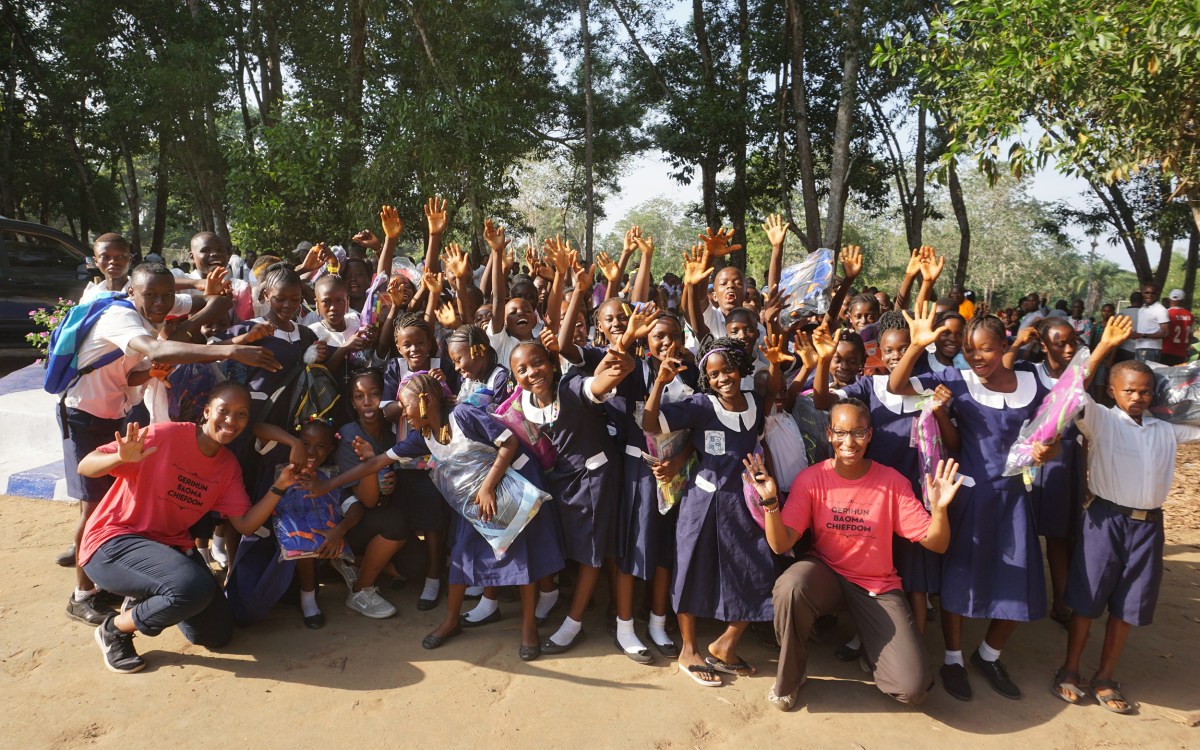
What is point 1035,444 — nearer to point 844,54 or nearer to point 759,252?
point 844,54

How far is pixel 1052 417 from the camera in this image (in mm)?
2982

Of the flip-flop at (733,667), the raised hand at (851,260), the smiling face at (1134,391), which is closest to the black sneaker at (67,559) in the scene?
the flip-flop at (733,667)

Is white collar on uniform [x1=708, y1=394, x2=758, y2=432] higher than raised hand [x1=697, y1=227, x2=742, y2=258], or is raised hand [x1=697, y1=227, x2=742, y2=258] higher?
raised hand [x1=697, y1=227, x2=742, y2=258]

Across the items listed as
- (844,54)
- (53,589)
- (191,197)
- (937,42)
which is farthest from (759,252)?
(53,589)

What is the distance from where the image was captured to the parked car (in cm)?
865

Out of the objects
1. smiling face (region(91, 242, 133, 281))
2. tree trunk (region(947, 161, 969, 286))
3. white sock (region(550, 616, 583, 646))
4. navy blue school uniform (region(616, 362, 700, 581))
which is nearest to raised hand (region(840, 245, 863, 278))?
navy blue school uniform (region(616, 362, 700, 581))

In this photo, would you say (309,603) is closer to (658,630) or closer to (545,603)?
(545,603)

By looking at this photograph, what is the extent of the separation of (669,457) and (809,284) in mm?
2680

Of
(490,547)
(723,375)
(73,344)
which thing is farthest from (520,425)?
(73,344)

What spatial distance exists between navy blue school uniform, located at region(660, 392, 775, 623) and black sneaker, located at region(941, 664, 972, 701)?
80 centimetres

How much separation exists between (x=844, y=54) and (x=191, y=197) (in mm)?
12151

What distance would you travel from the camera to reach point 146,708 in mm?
2877

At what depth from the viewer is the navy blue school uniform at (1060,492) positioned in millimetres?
3428

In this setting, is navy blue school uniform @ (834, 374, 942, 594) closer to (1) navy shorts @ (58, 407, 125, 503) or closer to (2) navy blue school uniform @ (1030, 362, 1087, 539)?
(2) navy blue school uniform @ (1030, 362, 1087, 539)
